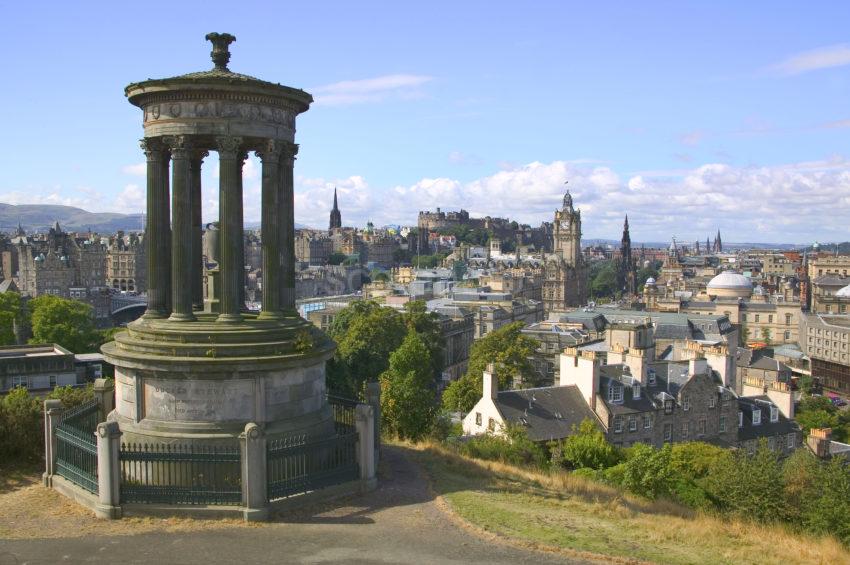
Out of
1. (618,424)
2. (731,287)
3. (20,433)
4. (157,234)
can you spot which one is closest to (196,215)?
(157,234)

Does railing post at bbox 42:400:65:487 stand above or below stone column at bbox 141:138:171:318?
below

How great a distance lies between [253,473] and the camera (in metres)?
15.5

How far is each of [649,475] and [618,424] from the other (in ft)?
43.8

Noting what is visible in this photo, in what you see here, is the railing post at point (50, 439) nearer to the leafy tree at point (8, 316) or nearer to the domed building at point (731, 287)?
the leafy tree at point (8, 316)

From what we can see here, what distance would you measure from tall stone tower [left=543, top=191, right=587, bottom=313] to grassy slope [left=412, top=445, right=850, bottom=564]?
4402 inches

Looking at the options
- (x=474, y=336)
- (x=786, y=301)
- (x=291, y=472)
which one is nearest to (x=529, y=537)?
(x=291, y=472)

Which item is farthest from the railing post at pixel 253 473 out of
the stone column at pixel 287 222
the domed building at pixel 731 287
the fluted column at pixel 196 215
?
the domed building at pixel 731 287

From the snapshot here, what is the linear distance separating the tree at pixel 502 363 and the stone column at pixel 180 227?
3334 cm

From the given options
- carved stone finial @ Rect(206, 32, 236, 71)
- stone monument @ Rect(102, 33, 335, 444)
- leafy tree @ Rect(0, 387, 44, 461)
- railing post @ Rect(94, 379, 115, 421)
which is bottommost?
leafy tree @ Rect(0, 387, 44, 461)

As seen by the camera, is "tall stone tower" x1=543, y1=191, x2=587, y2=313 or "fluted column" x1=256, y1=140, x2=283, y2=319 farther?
"tall stone tower" x1=543, y1=191, x2=587, y2=313

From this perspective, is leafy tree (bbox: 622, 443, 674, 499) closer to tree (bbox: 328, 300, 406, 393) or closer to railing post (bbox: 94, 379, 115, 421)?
railing post (bbox: 94, 379, 115, 421)

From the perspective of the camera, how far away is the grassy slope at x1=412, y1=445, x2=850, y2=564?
48.0 ft

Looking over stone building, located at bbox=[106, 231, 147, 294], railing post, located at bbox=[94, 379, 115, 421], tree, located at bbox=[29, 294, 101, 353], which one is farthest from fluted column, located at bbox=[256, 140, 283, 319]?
stone building, located at bbox=[106, 231, 147, 294]

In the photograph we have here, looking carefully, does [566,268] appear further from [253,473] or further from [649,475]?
[253,473]
